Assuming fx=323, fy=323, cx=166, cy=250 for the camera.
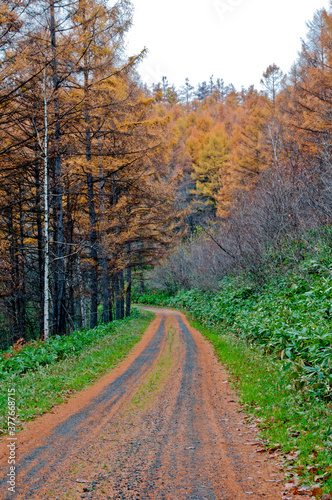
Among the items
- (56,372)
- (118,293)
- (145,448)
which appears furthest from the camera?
(118,293)

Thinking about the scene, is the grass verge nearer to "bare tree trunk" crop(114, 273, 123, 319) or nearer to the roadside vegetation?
the roadside vegetation

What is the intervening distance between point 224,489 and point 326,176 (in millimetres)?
9759

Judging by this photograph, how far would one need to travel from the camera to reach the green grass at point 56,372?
238 inches

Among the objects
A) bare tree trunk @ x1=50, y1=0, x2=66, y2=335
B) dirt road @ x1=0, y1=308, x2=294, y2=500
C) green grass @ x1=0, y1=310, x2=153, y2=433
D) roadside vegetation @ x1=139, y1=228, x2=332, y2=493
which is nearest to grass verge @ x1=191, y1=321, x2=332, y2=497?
roadside vegetation @ x1=139, y1=228, x2=332, y2=493

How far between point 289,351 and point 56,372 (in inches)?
220

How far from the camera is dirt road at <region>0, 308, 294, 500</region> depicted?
11.3ft

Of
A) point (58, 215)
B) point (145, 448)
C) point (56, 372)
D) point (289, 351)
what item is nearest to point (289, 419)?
point (289, 351)

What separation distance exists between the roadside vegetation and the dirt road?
0.40 metres

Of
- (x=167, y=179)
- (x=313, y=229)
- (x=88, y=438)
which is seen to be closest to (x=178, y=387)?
(x=88, y=438)

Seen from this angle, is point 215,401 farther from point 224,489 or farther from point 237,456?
point 224,489

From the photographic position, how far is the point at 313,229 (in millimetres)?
10672

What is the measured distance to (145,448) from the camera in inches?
172

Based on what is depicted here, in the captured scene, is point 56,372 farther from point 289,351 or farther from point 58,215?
point 58,215

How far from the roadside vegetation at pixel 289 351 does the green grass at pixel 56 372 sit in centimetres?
349
